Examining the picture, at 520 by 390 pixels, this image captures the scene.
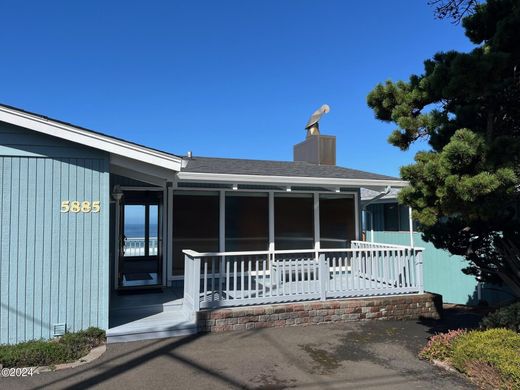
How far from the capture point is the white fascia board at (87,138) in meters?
4.59

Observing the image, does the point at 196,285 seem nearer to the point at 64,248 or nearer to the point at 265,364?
the point at 265,364

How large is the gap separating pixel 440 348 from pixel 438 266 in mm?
6979

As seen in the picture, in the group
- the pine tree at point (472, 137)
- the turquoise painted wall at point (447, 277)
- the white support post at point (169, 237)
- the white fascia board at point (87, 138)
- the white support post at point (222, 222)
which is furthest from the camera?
the turquoise painted wall at point (447, 277)

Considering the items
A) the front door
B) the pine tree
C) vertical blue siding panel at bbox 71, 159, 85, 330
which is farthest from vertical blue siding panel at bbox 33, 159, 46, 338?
the pine tree

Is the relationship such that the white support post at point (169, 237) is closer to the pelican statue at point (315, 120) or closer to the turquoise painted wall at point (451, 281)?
→ the pelican statue at point (315, 120)

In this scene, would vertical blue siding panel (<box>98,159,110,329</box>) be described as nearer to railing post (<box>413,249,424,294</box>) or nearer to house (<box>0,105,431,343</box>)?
house (<box>0,105,431,343</box>)

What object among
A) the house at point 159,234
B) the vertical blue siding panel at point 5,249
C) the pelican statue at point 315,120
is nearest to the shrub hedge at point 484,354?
the house at point 159,234

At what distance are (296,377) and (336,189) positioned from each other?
16.7ft

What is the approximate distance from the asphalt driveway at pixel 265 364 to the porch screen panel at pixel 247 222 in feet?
9.45

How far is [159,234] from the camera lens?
780 cm

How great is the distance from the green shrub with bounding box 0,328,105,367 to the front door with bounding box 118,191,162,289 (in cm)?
272

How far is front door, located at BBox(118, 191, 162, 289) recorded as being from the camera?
7.77 meters

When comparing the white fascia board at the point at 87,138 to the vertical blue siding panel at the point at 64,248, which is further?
the vertical blue siding panel at the point at 64,248

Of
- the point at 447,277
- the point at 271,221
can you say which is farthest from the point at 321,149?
the point at 447,277
